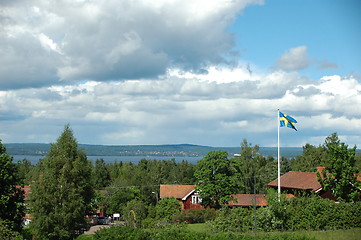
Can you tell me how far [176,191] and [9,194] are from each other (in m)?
31.8

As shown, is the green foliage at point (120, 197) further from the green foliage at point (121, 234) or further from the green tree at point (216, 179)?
the green foliage at point (121, 234)

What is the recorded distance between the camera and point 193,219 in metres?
50.1

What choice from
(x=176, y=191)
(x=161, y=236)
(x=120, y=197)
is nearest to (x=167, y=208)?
(x=176, y=191)

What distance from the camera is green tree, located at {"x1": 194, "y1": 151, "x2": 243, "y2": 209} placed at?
5222 centimetres

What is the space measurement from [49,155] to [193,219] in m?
21.0

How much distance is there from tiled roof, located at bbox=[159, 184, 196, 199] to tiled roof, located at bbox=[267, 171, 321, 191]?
40.6ft

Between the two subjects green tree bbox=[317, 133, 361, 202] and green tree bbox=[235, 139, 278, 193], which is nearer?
green tree bbox=[317, 133, 361, 202]

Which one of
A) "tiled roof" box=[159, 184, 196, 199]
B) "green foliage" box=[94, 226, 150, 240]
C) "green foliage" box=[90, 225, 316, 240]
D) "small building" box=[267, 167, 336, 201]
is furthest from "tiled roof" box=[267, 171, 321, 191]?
"green foliage" box=[94, 226, 150, 240]

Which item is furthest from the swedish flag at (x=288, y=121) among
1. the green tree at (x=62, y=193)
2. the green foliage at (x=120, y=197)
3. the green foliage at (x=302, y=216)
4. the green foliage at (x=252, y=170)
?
the green foliage at (x=120, y=197)

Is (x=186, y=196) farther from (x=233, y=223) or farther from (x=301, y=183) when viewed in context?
(x=233, y=223)

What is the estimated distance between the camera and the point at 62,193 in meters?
33.8

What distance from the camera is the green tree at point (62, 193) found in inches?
1323

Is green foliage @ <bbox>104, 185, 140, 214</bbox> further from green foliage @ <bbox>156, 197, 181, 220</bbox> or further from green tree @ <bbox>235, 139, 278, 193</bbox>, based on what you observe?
green tree @ <bbox>235, 139, 278, 193</bbox>

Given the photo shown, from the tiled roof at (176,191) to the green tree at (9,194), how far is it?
2888 centimetres
